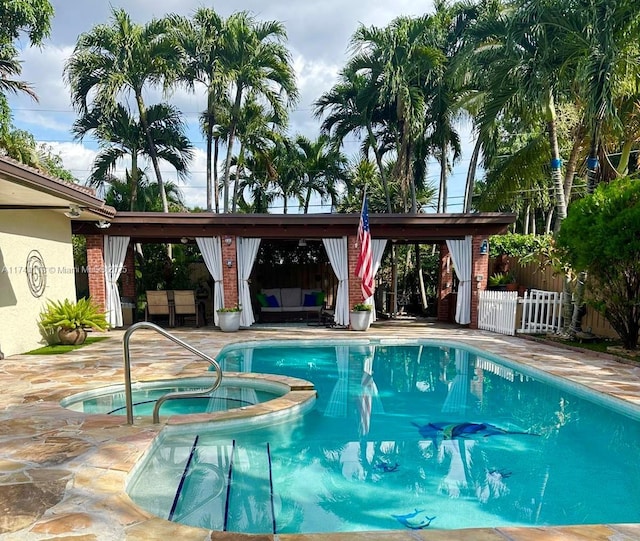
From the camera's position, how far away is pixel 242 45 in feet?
47.5

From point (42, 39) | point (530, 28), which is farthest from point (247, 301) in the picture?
point (42, 39)

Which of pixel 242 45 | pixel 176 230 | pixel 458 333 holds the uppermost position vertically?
pixel 242 45

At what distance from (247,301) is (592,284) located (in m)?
8.46

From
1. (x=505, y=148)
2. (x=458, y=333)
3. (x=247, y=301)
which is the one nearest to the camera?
(x=458, y=333)

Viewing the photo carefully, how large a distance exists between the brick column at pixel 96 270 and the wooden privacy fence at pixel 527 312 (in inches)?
418

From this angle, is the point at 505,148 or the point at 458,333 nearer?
the point at 458,333

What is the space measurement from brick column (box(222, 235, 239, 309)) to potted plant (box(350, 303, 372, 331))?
3.33 metres

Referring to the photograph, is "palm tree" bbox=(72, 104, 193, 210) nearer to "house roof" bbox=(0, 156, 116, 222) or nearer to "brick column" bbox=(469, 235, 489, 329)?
"house roof" bbox=(0, 156, 116, 222)

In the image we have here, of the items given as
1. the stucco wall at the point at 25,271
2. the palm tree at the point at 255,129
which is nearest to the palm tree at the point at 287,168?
the palm tree at the point at 255,129

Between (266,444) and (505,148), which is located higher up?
(505,148)

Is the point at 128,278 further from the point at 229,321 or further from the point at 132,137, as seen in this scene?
the point at 132,137

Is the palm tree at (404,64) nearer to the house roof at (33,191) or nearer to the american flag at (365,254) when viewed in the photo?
the american flag at (365,254)

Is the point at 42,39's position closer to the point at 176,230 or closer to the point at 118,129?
the point at 118,129

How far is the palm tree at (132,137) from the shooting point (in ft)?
49.4
